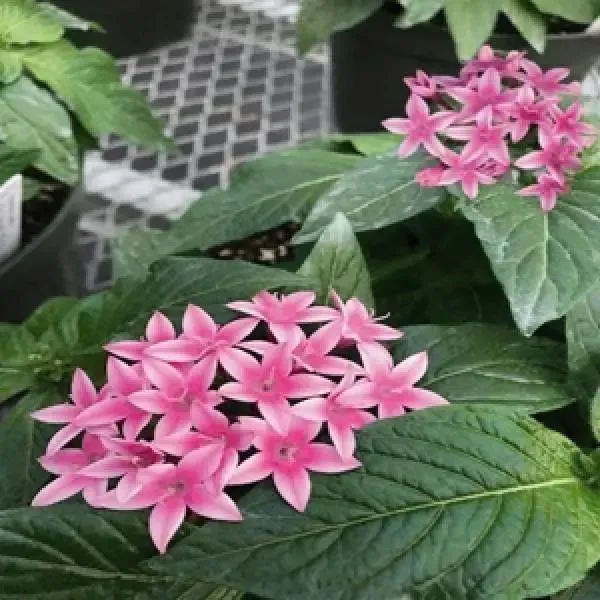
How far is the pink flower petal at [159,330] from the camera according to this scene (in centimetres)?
62

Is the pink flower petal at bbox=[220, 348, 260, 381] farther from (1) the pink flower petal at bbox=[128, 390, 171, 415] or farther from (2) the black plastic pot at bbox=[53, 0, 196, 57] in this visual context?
(2) the black plastic pot at bbox=[53, 0, 196, 57]

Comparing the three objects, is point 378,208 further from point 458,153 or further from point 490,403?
point 490,403

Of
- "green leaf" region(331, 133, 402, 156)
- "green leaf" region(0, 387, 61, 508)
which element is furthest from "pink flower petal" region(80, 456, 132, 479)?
"green leaf" region(331, 133, 402, 156)

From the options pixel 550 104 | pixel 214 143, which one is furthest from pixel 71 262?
pixel 550 104

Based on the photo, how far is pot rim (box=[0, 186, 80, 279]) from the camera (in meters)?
1.05

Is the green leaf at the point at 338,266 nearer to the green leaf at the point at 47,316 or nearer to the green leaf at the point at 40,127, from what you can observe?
the green leaf at the point at 47,316

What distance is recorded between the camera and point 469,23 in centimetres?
124

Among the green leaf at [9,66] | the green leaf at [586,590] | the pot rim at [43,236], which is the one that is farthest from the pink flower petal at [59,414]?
the green leaf at [9,66]

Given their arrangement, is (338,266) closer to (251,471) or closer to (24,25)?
(251,471)

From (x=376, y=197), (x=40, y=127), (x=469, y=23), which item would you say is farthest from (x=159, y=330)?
(x=469, y=23)

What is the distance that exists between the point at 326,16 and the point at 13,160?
1.95 ft

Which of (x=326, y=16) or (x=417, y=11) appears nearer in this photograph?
(x=417, y=11)

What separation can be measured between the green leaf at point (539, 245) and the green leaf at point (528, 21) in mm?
549

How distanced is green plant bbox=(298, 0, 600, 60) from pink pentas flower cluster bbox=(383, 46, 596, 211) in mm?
412
